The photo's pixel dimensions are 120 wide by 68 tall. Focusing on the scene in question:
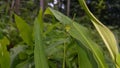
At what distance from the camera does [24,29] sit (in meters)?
0.46

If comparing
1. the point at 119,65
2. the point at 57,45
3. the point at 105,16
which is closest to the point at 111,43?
the point at 119,65

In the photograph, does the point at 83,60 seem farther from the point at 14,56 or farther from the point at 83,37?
the point at 14,56

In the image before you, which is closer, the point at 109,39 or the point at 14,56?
the point at 109,39

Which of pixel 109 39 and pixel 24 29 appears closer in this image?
pixel 109 39

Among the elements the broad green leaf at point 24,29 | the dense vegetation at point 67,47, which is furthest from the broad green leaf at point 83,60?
the broad green leaf at point 24,29

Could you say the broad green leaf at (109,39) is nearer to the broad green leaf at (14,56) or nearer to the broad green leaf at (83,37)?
the broad green leaf at (83,37)

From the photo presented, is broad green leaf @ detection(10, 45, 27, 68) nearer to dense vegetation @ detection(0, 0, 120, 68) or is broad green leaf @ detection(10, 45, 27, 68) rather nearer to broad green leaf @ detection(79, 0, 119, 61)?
dense vegetation @ detection(0, 0, 120, 68)

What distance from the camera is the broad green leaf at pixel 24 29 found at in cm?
45

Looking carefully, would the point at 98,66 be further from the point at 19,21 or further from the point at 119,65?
the point at 19,21

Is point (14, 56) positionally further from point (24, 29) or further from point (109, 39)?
point (109, 39)

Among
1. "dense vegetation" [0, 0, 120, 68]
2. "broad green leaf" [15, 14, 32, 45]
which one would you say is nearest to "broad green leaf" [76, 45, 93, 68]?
"dense vegetation" [0, 0, 120, 68]

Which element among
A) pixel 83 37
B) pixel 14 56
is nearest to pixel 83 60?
pixel 83 37

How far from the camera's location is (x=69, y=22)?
0.39 metres

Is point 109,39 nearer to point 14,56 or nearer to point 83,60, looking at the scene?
point 83,60
